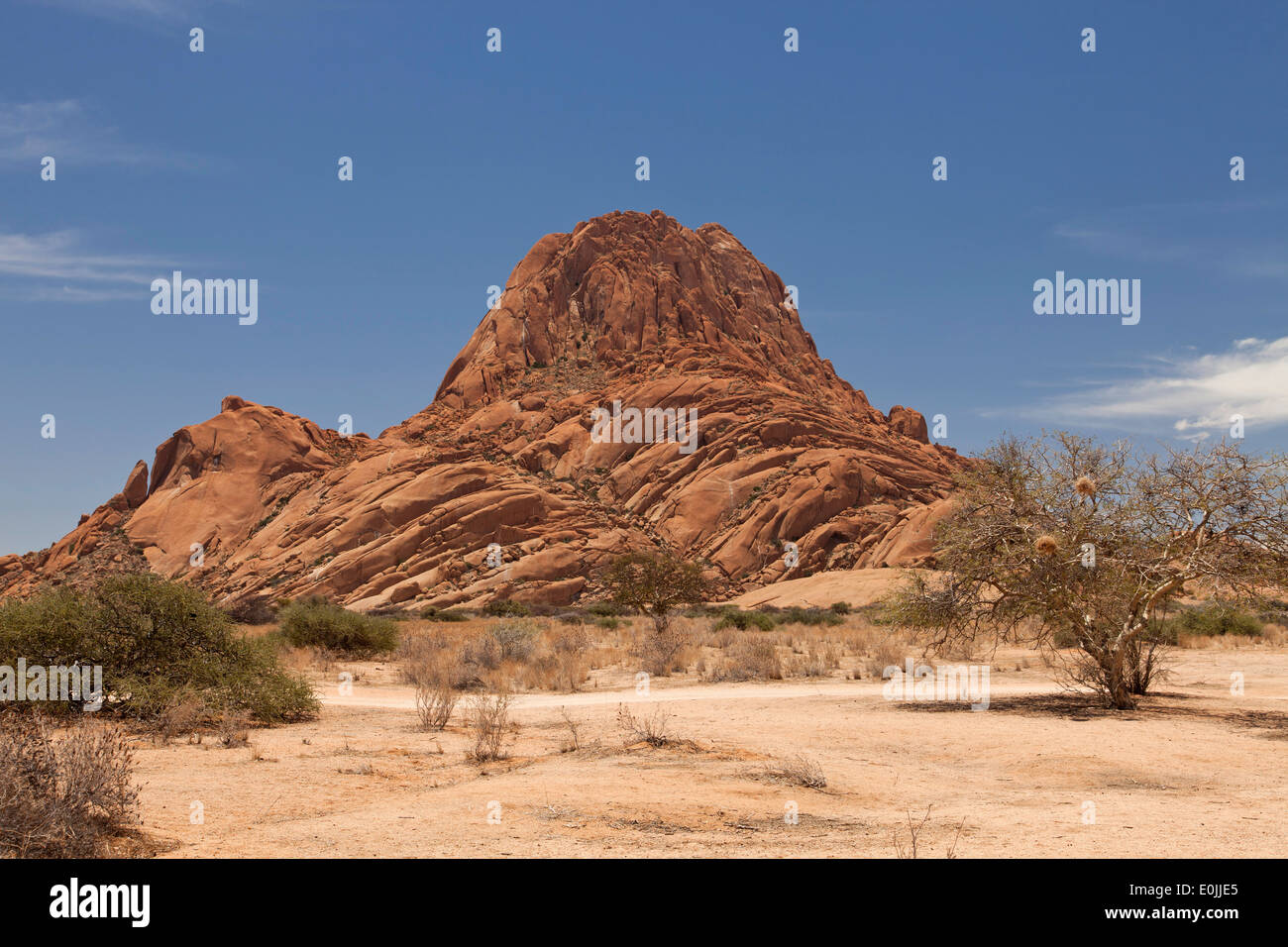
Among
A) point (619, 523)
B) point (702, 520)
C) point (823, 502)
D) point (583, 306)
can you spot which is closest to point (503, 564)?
point (619, 523)

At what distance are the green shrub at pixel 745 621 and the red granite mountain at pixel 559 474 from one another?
24691 millimetres

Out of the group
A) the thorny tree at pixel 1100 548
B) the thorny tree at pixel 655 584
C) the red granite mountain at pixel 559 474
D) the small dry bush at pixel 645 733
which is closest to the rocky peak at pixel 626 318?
the red granite mountain at pixel 559 474

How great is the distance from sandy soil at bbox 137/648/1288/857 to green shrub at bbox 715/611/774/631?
2083 centimetres

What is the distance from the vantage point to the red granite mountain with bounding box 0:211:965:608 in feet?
217

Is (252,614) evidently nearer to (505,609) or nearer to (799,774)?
(505,609)

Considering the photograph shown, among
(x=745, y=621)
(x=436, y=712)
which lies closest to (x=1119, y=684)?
(x=436, y=712)

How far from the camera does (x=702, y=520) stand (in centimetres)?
7250

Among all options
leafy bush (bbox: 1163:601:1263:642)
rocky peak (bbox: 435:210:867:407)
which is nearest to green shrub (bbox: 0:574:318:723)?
leafy bush (bbox: 1163:601:1263:642)

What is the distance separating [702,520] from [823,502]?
9.79m

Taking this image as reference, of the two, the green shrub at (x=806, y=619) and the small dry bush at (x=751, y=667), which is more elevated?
the small dry bush at (x=751, y=667)

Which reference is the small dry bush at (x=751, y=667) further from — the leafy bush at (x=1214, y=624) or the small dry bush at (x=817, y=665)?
the leafy bush at (x=1214, y=624)

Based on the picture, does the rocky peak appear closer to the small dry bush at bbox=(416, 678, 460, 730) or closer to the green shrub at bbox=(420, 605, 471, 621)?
the green shrub at bbox=(420, 605, 471, 621)

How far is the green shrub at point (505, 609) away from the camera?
53.2 metres

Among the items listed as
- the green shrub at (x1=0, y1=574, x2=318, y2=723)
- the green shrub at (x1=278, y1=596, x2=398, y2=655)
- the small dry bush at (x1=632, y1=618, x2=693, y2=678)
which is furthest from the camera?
the green shrub at (x1=278, y1=596, x2=398, y2=655)
